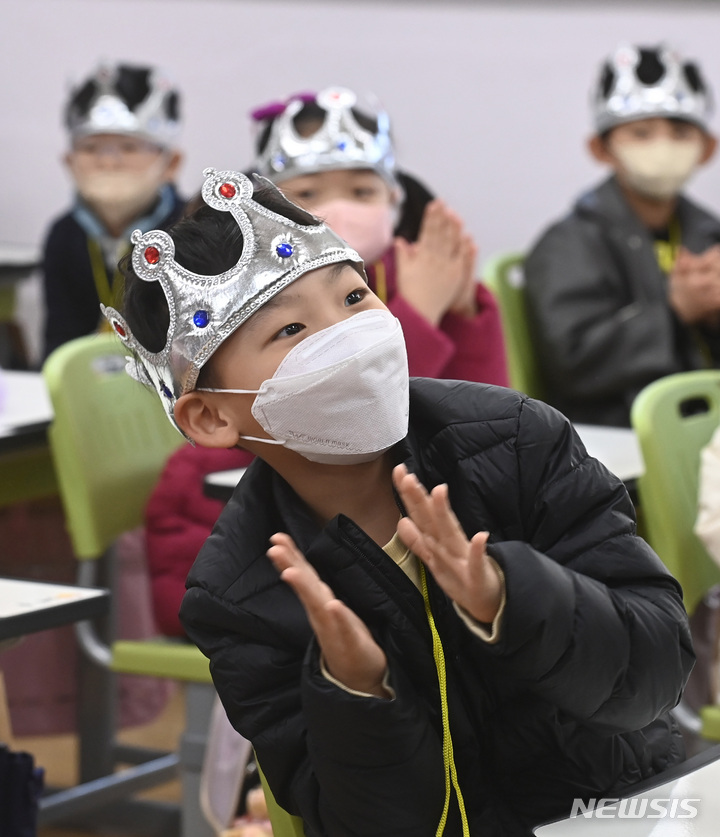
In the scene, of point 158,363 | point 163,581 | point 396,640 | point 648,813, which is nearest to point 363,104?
point 163,581

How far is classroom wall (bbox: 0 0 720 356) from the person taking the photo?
411 centimetres

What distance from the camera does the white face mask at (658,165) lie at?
3188 millimetres

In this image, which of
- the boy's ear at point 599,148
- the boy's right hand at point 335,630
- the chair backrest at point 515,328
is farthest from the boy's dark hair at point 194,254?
the boy's ear at point 599,148

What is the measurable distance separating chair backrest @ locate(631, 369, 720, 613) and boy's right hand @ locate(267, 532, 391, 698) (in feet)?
2.99

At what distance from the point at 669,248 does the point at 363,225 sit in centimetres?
136

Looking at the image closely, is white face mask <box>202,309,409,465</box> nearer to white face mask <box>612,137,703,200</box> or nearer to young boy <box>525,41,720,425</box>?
young boy <box>525,41,720,425</box>

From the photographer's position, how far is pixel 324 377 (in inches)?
41.5

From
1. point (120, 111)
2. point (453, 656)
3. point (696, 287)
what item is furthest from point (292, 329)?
point (120, 111)

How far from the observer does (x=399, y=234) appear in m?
2.30

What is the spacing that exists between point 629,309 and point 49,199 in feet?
7.95

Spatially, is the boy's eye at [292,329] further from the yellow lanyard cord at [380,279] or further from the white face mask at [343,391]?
the yellow lanyard cord at [380,279]

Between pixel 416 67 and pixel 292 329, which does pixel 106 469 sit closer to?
pixel 292 329

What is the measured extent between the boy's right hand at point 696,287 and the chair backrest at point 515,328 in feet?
1.12

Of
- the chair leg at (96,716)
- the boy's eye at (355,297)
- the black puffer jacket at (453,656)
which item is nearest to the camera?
the black puffer jacket at (453,656)
